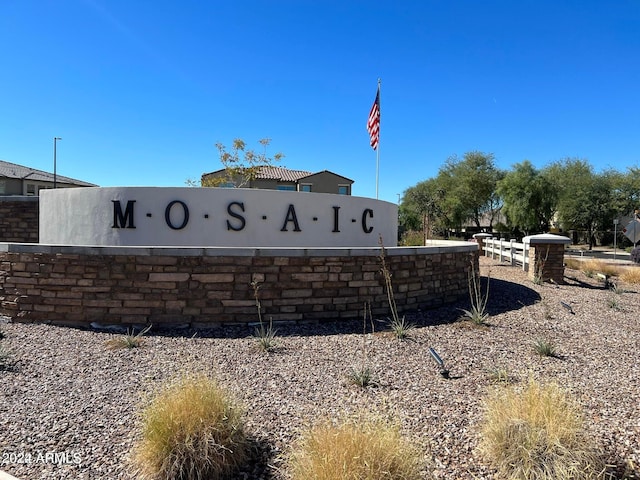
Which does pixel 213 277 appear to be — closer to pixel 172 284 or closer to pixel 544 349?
pixel 172 284

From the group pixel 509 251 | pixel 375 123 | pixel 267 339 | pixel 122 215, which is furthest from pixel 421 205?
pixel 267 339

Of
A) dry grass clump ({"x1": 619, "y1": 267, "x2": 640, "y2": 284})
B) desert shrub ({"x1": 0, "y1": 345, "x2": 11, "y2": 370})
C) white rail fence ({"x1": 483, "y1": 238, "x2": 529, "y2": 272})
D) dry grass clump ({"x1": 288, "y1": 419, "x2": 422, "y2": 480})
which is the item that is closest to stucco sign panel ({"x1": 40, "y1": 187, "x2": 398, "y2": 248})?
desert shrub ({"x1": 0, "y1": 345, "x2": 11, "y2": 370})

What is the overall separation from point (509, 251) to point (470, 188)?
27903 mm

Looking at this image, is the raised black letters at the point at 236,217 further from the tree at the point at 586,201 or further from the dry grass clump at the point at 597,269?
the tree at the point at 586,201

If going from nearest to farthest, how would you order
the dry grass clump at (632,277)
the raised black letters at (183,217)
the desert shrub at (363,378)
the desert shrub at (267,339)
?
the desert shrub at (363,378) → the desert shrub at (267,339) → the raised black letters at (183,217) → the dry grass clump at (632,277)

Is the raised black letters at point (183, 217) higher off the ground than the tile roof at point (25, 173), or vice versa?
the tile roof at point (25, 173)

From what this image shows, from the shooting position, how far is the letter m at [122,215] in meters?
7.37

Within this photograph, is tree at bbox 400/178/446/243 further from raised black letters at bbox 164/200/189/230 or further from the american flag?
raised black letters at bbox 164/200/189/230

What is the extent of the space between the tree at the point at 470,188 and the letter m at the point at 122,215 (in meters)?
37.3

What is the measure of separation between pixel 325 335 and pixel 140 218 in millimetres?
4093

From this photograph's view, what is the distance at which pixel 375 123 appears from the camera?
44.9 ft

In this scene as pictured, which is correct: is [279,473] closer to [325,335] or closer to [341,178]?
[325,335]

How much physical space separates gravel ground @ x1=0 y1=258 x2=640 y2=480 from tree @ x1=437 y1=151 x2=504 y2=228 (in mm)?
35857

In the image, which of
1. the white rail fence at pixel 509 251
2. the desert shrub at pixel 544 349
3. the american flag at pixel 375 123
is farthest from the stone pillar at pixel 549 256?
the desert shrub at pixel 544 349
